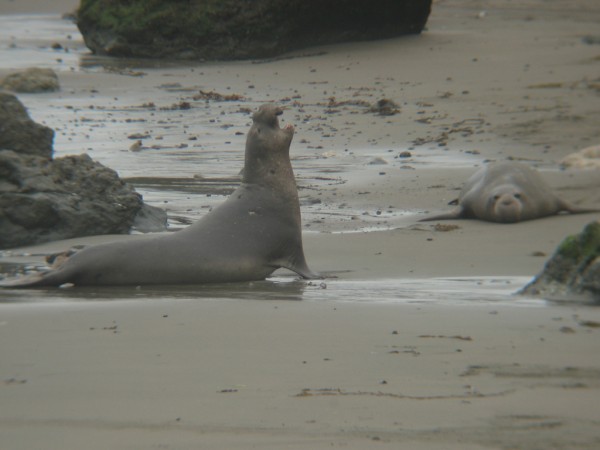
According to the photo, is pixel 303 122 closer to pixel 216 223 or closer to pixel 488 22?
pixel 216 223

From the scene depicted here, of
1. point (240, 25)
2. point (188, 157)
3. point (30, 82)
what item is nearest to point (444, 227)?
point (188, 157)

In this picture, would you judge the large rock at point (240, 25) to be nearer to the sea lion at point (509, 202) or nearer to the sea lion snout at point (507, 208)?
the sea lion at point (509, 202)

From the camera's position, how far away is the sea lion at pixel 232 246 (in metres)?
6.33

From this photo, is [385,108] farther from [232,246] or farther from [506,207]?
[232,246]

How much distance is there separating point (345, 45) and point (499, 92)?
4537mm

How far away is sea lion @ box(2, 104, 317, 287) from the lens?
6328 millimetres

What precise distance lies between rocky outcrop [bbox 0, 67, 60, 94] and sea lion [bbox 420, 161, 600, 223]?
25.2 feet

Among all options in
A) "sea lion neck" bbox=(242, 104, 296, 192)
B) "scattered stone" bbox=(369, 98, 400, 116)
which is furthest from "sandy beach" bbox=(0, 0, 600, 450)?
"sea lion neck" bbox=(242, 104, 296, 192)

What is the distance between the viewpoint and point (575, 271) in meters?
5.28

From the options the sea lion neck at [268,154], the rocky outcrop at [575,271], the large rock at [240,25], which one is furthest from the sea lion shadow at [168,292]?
the large rock at [240,25]

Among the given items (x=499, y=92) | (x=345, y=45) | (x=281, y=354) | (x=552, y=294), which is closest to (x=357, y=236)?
(x=552, y=294)

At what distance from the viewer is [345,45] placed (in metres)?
17.4

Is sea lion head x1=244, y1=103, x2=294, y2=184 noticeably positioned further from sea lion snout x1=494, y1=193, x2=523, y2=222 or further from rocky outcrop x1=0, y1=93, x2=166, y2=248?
sea lion snout x1=494, y1=193, x2=523, y2=222

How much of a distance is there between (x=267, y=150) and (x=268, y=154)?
1.3 inches
